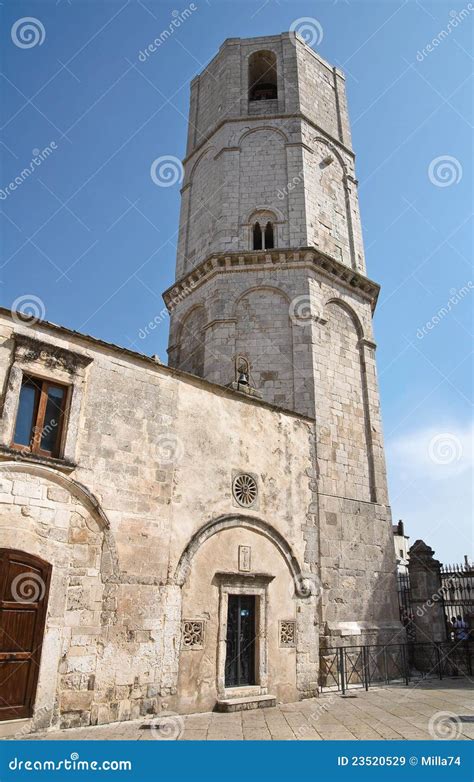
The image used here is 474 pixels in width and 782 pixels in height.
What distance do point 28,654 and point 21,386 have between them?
393 centimetres

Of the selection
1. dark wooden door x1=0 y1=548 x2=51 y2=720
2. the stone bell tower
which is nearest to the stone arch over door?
the stone bell tower

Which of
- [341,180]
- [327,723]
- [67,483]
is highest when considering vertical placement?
[341,180]

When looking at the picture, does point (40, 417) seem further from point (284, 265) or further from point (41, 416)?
point (284, 265)

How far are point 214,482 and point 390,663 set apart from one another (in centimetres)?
700

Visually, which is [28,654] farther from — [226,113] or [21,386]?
[226,113]

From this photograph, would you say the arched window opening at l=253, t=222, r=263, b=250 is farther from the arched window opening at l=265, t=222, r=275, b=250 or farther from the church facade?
the arched window opening at l=265, t=222, r=275, b=250

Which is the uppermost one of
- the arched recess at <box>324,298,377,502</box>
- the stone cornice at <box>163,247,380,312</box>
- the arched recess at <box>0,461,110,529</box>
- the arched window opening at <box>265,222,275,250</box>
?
the arched window opening at <box>265,222,275,250</box>

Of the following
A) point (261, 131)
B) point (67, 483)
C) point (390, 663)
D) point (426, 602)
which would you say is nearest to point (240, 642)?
point (67, 483)

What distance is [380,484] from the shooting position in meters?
14.6

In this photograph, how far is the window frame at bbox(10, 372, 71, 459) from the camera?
807 cm

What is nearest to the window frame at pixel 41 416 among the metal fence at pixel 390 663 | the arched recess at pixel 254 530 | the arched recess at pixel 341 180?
the arched recess at pixel 254 530

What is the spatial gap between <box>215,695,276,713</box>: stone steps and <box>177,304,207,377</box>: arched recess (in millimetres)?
8962

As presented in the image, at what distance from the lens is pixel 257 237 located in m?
17.4

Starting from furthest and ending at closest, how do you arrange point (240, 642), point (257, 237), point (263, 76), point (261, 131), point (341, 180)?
point (263, 76) < point (341, 180) < point (261, 131) < point (257, 237) < point (240, 642)
